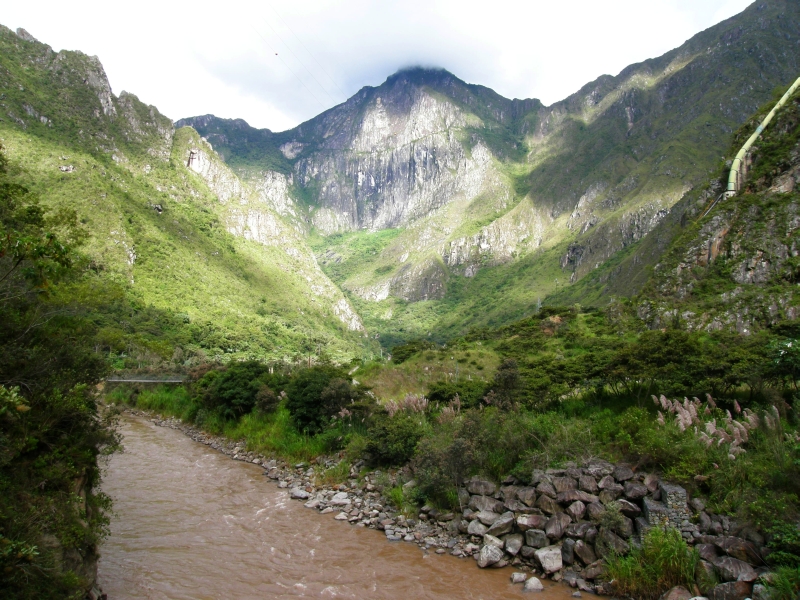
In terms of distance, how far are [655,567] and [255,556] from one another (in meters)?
11.1

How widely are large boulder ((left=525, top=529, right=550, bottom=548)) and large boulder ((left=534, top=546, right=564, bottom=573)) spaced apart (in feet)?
0.80

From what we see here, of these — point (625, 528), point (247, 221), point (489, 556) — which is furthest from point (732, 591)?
point (247, 221)

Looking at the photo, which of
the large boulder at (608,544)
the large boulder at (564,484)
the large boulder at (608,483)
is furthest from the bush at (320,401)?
the large boulder at (608,544)

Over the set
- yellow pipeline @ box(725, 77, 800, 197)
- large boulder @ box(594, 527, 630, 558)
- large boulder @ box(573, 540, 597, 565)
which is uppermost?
yellow pipeline @ box(725, 77, 800, 197)

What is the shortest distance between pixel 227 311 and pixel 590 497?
110 meters

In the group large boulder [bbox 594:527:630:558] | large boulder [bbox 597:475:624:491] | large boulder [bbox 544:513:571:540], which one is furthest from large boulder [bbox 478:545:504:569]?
large boulder [bbox 597:475:624:491]

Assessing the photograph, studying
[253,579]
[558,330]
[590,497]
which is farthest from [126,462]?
[558,330]

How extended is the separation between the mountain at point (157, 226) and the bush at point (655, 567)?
62.5 metres

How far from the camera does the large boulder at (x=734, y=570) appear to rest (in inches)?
348

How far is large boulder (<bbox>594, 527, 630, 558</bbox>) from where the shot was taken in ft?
35.4

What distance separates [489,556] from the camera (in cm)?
1212

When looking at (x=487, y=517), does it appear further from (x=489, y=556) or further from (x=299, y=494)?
(x=299, y=494)

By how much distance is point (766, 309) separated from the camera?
28.9 metres

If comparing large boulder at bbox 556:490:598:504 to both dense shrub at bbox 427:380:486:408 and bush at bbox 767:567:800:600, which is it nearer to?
bush at bbox 767:567:800:600
